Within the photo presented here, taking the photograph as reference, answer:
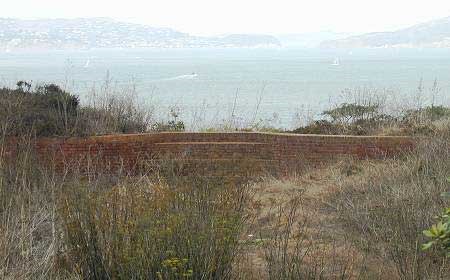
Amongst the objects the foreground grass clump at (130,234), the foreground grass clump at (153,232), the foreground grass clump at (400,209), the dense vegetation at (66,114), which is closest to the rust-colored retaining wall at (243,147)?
the dense vegetation at (66,114)

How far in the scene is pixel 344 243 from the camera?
695 cm

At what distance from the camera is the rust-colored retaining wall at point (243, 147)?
11.8 m

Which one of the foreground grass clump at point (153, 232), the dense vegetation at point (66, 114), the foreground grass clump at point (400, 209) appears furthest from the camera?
the dense vegetation at point (66, 114)

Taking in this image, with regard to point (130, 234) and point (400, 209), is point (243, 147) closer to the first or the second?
point (400, 209)

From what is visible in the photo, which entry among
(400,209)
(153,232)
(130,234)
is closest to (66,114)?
(400,209)

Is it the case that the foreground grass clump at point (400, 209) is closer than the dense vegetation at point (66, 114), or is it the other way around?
the foreground grass clump at point (400, 209)

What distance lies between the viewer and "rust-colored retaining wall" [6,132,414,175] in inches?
463

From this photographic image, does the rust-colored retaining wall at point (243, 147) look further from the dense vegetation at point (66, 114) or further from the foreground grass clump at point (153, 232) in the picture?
the foreground grass clump at point (153, 232)

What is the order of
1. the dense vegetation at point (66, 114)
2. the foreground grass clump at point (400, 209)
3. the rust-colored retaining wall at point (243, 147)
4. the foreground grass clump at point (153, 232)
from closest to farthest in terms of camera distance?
the foreground grass clump at point (153, 232), the foreground grass clump at point (400, 209), the dense vegetation at point (66, 114), the rust-colored retaining wall at point (243, 147)

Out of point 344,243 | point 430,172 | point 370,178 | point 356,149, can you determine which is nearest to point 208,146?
point 356,149

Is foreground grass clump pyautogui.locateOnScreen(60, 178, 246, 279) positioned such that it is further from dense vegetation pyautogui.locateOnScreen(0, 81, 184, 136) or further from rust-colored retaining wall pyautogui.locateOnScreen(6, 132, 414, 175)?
rust-colored retaining wall pyautogui.locateOnScreen(6, 132, 414, 175)

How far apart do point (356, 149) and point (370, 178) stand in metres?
2.59

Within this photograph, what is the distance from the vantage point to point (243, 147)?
12.1 m

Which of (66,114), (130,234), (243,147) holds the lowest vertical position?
(243,147)
